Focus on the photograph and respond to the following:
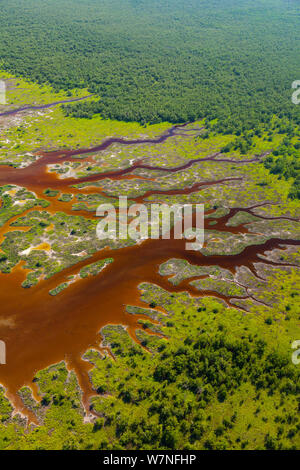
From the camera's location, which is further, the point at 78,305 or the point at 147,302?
the point at 147,302

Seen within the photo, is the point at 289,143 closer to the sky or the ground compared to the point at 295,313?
closer to the sky

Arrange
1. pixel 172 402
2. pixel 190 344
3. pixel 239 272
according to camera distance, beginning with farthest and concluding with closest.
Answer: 1. pixel 239 272
2. pixel 190 344
3. pixel 172 402

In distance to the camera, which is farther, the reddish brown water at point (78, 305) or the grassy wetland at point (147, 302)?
the reddish brown water at point (78, 305)

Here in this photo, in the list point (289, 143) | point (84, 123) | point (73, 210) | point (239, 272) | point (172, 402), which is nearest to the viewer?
point (172, 402)

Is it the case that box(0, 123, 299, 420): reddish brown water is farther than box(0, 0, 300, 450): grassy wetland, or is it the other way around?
box(0, 123, 299, 420): reddish brown water

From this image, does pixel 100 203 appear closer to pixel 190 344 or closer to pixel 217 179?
pixel 217 179

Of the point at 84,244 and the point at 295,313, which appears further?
the point at 84,244
